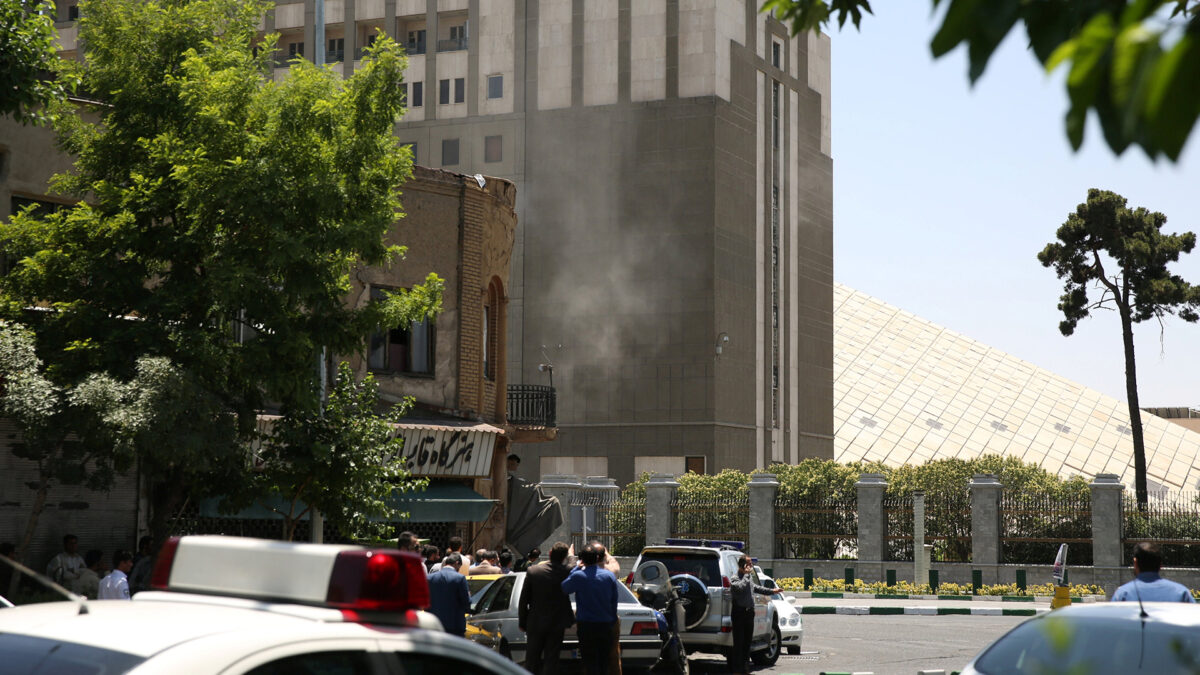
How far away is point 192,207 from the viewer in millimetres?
16859

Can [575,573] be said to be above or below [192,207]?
below

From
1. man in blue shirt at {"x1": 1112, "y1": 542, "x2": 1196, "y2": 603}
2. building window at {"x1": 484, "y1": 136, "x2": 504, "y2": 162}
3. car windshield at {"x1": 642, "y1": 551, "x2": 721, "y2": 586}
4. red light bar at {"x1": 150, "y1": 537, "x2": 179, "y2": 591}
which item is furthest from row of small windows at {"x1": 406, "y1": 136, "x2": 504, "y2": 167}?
red light bar at {"x1": 150, "y1": 537, "x2": 179, "y2": 591}

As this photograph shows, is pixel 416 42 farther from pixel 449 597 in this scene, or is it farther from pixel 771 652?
pixel 449 597

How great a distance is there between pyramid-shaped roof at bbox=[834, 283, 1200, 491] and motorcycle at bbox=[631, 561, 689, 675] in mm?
70608

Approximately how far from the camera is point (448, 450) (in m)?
26.5

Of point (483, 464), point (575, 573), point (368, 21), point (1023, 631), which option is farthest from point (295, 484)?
point (368, 21)

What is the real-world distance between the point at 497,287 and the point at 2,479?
1249 cm

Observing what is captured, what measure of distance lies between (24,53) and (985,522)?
94.8 ft

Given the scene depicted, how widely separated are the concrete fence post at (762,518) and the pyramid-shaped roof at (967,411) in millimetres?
48185

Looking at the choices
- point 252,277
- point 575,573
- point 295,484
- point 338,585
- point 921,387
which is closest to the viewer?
point 338,585

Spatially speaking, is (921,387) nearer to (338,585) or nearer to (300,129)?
(300,129)

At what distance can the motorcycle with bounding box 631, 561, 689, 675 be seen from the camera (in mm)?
16453

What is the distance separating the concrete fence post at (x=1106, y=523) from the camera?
36156mm

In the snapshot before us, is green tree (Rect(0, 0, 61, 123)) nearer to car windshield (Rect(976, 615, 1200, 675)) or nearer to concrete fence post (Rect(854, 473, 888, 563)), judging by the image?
car windshield (Rect(976, 615, 1200, 675))
